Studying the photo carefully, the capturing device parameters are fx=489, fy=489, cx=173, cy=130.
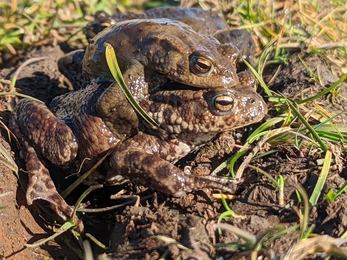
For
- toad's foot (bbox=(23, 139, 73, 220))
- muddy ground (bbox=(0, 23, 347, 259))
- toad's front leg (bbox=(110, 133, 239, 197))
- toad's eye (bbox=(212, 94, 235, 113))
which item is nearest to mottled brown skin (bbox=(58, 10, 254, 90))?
toad's eye (bbox=(212, 94, 235, 113))

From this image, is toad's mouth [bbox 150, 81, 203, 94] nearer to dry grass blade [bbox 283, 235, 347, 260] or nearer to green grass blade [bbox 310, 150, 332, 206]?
green grass blade [bbox 310, 150, 332, 206]

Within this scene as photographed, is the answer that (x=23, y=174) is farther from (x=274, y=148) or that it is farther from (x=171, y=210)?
(x=274, y=148)

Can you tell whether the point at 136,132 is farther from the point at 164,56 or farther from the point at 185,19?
the point at 185,19

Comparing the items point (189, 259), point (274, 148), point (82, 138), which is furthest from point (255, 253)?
point (82, 138)

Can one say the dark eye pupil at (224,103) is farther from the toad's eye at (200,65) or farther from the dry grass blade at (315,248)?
the dry grass blade at (315,248)

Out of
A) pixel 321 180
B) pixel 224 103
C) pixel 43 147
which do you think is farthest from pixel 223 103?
pixel 43 147

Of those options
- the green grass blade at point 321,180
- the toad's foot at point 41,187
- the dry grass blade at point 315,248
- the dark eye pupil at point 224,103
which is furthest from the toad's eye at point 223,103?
the toad's foot at point 41,187

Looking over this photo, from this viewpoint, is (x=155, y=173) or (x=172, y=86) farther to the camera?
(x=172, y=86)
